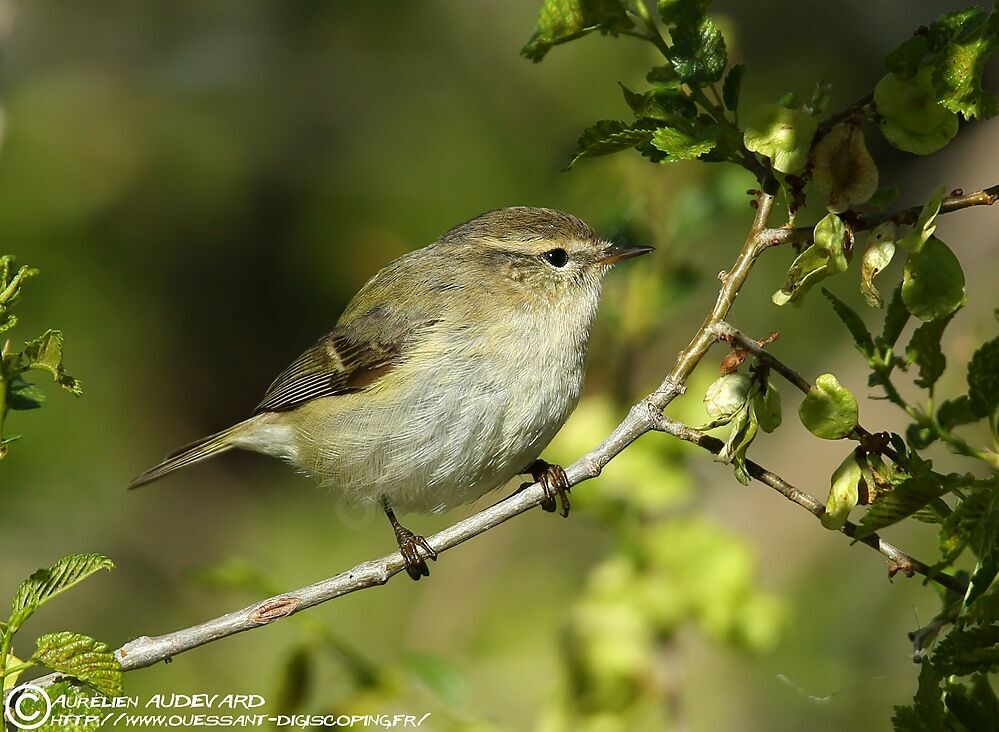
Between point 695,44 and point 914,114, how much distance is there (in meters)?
0.35

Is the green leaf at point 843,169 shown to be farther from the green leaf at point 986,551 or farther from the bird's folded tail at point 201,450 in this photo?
the bird's folded tail at point 201,450

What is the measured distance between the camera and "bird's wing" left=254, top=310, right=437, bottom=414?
11.9ft

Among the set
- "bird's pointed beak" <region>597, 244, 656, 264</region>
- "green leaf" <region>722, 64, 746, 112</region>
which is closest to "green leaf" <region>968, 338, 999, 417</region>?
"green leaf" <region>722, 64, 746, 112</region>

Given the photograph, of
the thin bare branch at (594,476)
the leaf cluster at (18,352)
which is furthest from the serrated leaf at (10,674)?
the leaf cluster at (18,352)

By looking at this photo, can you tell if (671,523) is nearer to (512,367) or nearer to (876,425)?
(512,367)

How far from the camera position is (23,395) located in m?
1.98

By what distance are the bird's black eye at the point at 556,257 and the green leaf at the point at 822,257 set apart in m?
1.97

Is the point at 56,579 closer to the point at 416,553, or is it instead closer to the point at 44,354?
the point at 44,354

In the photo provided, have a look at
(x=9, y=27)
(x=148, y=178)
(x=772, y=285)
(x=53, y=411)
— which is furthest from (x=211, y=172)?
(x=9, y=27)

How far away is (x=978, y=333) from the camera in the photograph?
7.47 feet

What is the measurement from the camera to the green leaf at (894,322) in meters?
1.63

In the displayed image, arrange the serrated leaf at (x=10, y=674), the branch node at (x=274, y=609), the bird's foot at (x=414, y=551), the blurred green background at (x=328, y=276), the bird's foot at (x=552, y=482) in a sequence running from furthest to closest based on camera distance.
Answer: the blurred green background at (x=328, y=276) < the bird's foot at (x=414, y=551) < the bird's foot at (x=552, y=482) < the branch node at (x=274, y=609) < the serrated leaf at (x=10, y=674)

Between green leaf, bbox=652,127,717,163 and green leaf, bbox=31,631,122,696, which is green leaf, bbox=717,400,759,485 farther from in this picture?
green leaf, bbox=31,631,122,696

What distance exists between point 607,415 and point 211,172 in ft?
15.0
